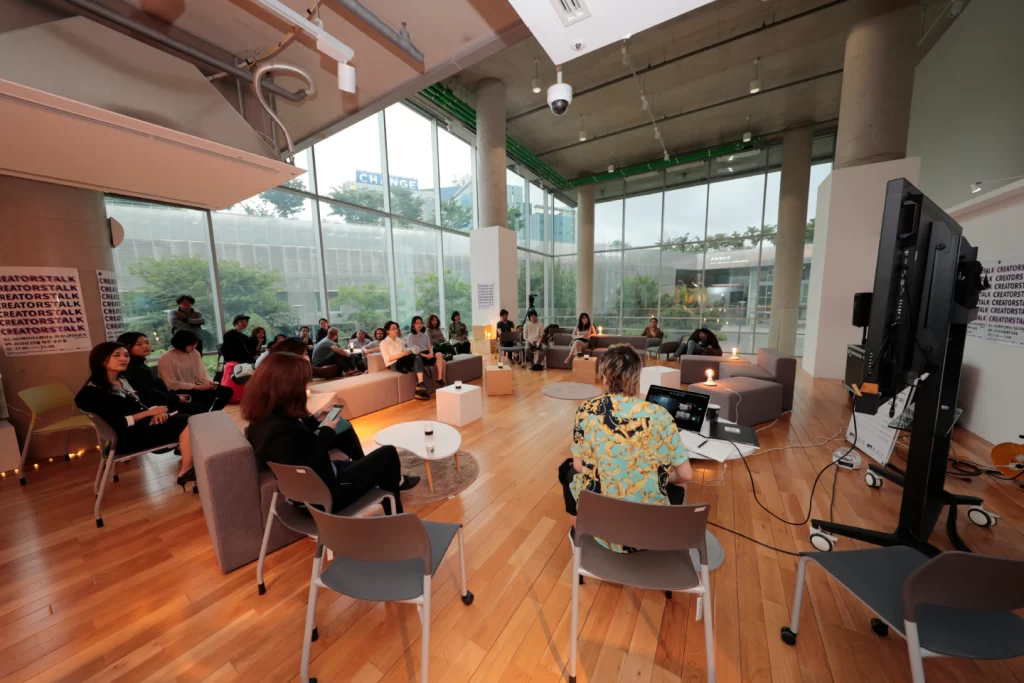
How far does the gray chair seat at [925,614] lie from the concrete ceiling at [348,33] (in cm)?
348

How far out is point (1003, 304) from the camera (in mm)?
3355

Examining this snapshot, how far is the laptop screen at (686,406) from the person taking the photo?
2.70 meters

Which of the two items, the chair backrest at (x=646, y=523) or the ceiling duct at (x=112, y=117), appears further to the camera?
the ceiling duct at (x=112, y=117)

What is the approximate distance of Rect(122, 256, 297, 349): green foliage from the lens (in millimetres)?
4977

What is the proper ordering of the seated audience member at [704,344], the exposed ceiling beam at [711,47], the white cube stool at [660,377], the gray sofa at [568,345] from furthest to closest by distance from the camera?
the gray sofa at [568,345], the seated audience member at [704,344], the exposed ceiling beam at [711,47], the white cube stool at [660,377]

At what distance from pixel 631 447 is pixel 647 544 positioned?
15.1 inches

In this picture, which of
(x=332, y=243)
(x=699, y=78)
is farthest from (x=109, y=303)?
(x=699, y=78)

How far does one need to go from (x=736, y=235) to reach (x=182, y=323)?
40.5ft

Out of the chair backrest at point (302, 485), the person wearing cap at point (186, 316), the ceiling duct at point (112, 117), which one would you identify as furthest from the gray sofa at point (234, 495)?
the person wearing cap at point (186, 316)

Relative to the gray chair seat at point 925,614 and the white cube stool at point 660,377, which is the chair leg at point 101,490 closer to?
the gray chair seat at point 925,614

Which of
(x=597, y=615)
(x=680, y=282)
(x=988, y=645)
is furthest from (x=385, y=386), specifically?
(x=680, y=282)

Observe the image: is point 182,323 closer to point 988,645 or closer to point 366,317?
point 366,317

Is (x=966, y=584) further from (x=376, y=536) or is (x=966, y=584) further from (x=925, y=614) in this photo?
(x=376, y=536)

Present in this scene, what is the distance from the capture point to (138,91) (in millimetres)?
2182
